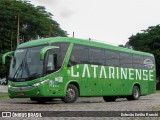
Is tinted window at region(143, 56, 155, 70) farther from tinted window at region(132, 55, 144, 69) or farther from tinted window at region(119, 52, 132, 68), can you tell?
tinted window at region(119, 52, 132, 68)

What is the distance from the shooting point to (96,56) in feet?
71.1

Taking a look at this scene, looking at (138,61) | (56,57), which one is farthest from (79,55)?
(138,61)

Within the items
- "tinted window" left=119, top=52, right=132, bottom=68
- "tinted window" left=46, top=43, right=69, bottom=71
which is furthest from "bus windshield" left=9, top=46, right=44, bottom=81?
"tinted window" left=119, top=52, right=132, bottom=68

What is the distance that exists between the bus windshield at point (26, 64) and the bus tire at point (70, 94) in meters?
2.00

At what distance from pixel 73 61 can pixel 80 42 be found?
1.37m

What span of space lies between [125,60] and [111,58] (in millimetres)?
1973

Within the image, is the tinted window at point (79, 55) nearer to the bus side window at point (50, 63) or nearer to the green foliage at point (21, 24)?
the bus side window at point (50, 63)

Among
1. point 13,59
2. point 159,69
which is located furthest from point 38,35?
point 13,59

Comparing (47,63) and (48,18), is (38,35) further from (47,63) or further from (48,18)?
(47,63)

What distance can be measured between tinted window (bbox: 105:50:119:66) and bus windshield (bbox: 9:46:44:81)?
17.1ft

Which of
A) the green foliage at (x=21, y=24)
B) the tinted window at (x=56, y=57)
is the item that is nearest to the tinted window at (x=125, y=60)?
the tinted window at (x=56, y=57)

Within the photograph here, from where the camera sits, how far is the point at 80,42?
Result: 2058 centimetres

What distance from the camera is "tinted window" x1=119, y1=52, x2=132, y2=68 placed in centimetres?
2450

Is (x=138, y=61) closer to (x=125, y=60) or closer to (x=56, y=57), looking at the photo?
(x=125, y=60)
